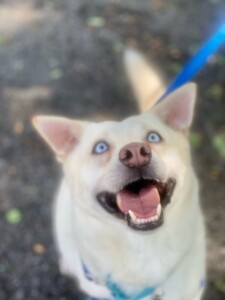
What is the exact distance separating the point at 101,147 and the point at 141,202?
0.82 ft

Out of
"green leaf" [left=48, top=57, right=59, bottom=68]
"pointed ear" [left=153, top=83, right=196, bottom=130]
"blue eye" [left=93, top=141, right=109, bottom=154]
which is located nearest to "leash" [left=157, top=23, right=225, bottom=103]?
"pointed ear" [left=153, top=83, right=196, bottom=130]

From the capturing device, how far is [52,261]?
302 centimetres

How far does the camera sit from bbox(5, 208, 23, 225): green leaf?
3.21m

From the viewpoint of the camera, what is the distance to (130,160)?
179 cm

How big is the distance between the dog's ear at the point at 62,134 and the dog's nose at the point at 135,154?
0.40m

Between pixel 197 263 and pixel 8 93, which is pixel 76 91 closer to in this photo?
pixel 8 93

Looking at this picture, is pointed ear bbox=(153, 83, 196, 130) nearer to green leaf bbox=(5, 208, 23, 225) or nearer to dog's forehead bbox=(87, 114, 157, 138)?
dog's forehead bbox=(87, 114, 157, 138)

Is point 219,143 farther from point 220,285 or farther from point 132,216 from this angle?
point 132,216

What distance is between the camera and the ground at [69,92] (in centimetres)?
304

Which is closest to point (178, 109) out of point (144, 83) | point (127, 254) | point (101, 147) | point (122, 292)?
point (101, 147)

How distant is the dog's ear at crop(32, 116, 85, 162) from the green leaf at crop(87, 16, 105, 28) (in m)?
2.57

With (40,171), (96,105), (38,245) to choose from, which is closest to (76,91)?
(96,105)

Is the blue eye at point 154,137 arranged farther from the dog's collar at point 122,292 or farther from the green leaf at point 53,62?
the green leaf at point 53,62

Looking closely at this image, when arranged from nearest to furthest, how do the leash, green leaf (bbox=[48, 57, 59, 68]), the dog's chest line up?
the dog's chest < the leash < green leaf (bbox=[48, 57, 59, 68])
